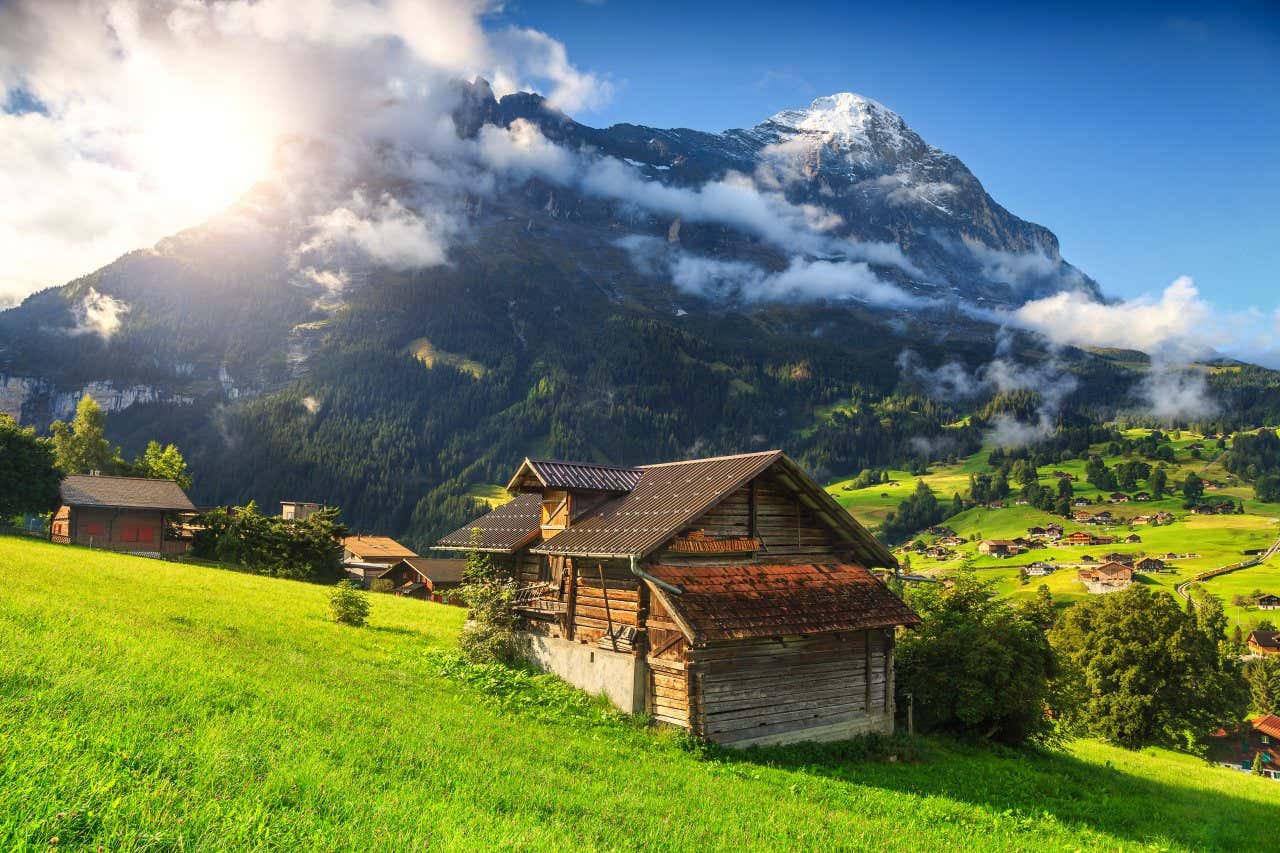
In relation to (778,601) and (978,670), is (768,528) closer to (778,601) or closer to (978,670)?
(778,601)

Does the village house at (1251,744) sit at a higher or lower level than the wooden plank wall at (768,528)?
lower

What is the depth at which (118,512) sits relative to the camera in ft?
Answer: 220

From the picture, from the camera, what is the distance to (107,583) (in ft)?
Answer: 101

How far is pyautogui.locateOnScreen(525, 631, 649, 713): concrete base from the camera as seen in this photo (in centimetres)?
2248

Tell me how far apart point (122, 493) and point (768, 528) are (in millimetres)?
66724

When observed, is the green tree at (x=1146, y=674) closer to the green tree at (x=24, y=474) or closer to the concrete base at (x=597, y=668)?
the concrete base at (x=597, y=668)

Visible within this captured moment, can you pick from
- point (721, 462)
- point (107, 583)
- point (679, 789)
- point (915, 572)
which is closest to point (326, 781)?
point (679, 789)

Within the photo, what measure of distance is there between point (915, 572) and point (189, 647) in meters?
183

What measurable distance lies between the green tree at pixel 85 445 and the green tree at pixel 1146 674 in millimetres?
108042

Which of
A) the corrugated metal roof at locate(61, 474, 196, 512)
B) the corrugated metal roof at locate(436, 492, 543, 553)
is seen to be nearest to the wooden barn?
the corrugated metal roof at locate(436, 492, 543, 553)

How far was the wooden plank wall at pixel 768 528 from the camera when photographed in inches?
968

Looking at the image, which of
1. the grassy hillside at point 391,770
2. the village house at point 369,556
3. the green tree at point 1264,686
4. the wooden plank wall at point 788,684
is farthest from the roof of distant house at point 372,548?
the green tree at point 1264,686

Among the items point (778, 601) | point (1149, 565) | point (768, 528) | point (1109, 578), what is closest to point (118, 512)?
point (768, 528)

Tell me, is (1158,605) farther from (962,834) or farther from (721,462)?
(962,834)
